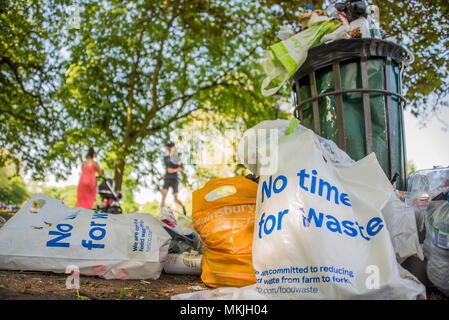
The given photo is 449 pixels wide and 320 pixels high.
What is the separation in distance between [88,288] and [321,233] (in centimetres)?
112

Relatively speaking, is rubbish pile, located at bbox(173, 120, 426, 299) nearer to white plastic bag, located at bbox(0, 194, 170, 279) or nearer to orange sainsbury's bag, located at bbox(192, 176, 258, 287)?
Answer: orange sainsbury's bag, located at bbox(192, 176, 258, 287)

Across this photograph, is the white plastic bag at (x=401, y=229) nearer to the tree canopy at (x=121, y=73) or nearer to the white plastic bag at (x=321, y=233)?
the white plastic bag at (x=321, y=233)

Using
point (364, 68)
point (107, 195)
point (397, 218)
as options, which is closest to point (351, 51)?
point (364, 68)

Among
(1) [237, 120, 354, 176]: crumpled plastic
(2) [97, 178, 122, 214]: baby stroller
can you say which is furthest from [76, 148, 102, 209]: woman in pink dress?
(1) [237, 120, 354, 176]: crumpled plastic

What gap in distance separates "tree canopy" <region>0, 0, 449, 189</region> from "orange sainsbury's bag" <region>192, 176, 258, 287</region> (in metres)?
6.35

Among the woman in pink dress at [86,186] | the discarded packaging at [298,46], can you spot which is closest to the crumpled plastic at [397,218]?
the discarded packaging at [298,46]

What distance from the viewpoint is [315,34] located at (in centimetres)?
250

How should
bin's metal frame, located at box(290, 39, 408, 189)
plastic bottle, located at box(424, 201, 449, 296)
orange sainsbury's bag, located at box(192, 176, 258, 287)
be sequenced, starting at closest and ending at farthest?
plastic bottle, located at box(424, 201, 449, 296)
orange sainsbury's bag, located at box(192, 176, 258, 287)
bin's metal frame, located at box(290, 39, 408, 189)

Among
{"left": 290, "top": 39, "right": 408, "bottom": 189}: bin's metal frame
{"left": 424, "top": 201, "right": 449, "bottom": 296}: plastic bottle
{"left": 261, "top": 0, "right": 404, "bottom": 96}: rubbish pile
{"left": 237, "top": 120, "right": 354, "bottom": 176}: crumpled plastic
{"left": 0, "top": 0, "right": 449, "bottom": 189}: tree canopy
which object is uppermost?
{"left": 0, "top": 0, "right": 449, "bottom": 189}: tree canopy

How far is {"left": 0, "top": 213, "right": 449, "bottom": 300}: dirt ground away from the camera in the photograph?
141 centimetres

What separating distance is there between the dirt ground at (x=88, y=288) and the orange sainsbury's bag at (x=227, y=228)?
0.15m

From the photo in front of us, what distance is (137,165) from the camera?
1082 centimetres

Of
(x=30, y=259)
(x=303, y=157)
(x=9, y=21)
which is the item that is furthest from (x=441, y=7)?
(x=9, y=21)

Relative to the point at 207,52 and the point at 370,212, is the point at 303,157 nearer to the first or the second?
the point at 370,212
